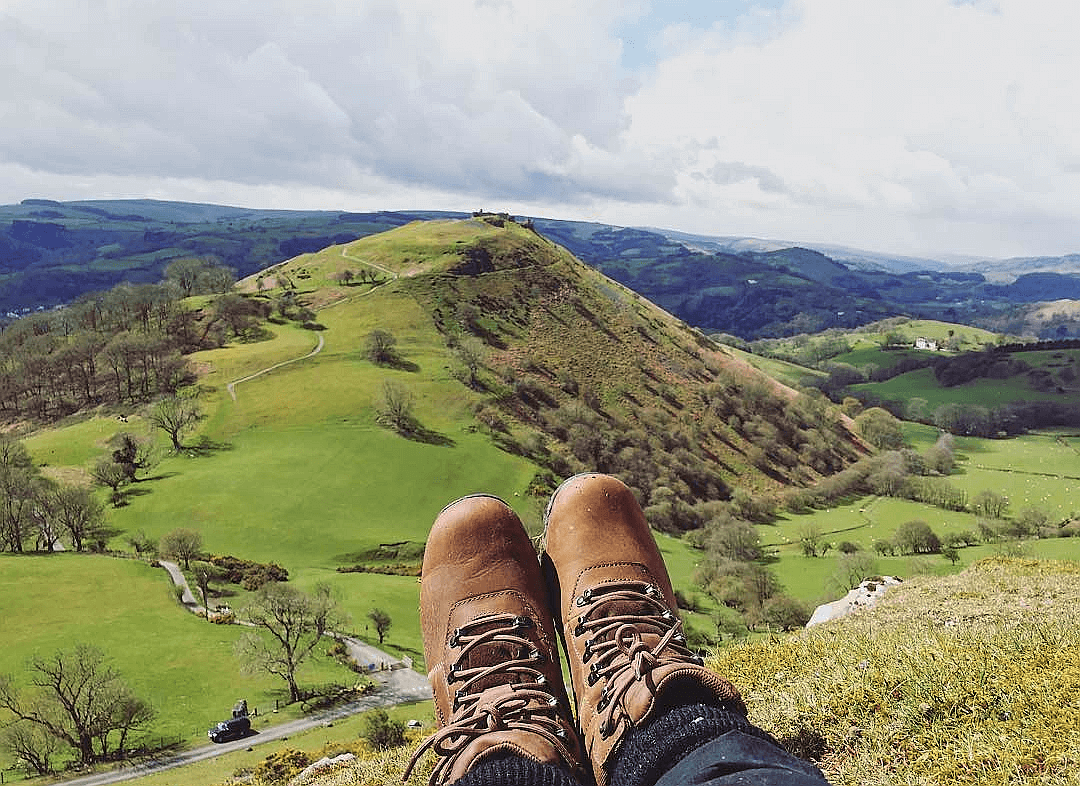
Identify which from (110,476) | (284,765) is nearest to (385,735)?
(284,765)

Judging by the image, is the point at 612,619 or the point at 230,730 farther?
the point at 230,730

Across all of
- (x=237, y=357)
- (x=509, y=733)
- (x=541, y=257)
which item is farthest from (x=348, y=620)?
(x=541, y=257)

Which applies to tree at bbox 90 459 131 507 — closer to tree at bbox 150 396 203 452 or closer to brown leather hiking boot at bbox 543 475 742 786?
tree at bbox 150 396 203 452

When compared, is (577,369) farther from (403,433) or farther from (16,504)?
(16,504)

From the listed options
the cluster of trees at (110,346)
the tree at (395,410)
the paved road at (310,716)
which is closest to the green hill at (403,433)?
the tree at (395,410)

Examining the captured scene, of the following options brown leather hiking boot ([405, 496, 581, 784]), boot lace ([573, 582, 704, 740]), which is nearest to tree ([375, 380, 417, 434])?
brown leather hiking boot ([405, 496, 581, 784])

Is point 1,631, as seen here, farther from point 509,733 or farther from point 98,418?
point 509,733

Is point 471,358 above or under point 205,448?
above

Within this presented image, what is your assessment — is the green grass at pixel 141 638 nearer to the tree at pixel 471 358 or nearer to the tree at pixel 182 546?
the tree at pixel 182 546
